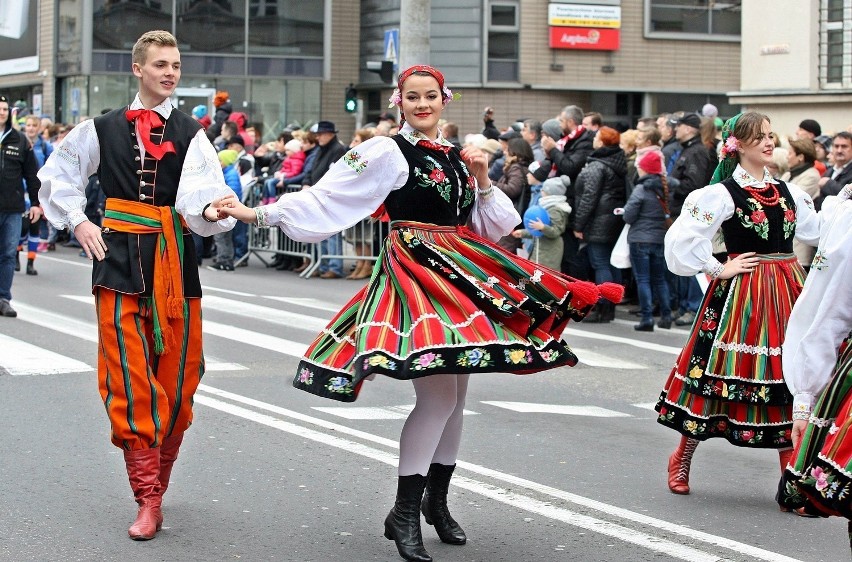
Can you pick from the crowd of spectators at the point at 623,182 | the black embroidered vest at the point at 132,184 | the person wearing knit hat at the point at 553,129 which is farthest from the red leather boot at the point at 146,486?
the person wearing knit hat at the point at 553,129

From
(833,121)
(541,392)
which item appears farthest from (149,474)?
(833,121)

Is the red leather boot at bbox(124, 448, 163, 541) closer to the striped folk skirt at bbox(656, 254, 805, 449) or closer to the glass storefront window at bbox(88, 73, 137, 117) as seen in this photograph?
the striped folk skirt at bbox(656, 254, 805, 449)

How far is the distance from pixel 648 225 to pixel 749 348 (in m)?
6.66

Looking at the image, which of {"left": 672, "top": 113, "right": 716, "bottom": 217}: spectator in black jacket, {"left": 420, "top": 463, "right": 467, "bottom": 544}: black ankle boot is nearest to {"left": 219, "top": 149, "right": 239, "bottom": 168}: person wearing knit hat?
{"left": 672, "top": 113, "right": 716, "bottom": 217}: spectator in black jacket

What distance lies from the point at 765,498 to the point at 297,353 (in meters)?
5.26

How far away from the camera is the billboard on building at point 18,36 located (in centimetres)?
3994

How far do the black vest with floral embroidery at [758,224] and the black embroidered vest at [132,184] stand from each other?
8.51 feet

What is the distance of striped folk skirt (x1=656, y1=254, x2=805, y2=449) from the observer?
6703mm

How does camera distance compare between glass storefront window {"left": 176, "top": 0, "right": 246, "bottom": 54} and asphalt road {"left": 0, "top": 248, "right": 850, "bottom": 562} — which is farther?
glass storefront window {"left": 176, "top": 0, "right": 246, "bottom": 54}

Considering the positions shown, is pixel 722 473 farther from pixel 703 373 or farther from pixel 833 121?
pixel 833 121

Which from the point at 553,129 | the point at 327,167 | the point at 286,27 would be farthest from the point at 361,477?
the point at 286,27

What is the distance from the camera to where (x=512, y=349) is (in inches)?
215

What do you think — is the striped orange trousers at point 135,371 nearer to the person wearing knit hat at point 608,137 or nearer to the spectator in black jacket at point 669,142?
the person wearing knit hat at point 608,137

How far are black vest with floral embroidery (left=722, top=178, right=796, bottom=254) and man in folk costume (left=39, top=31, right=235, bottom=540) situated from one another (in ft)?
7.99
